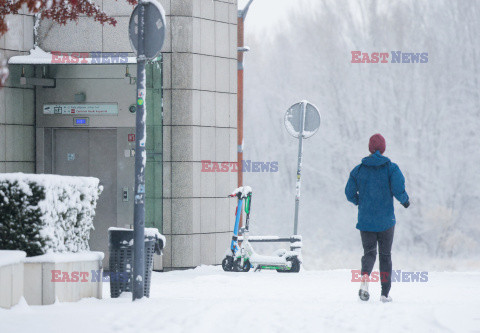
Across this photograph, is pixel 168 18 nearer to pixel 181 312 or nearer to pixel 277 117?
pixel 181 312

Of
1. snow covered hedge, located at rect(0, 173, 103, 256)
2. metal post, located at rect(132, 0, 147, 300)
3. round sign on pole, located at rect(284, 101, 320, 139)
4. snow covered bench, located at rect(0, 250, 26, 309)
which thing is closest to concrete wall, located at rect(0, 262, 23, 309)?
snow covered bench, located at rect(0, 250, 26, 309)

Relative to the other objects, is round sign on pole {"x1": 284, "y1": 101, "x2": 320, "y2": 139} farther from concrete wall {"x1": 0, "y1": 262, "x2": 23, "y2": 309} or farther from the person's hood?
concrete wall {"x1": 0, "y1": 262, "x2": 23, "y2": 309}

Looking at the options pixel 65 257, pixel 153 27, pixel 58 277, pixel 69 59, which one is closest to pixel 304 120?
pixel 69 59

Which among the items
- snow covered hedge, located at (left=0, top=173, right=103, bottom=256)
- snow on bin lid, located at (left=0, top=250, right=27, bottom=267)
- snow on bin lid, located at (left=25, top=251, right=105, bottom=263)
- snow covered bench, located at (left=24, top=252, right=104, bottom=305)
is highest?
snow covered hedge, located at (left=0, top=173, right=103, bottom=256)

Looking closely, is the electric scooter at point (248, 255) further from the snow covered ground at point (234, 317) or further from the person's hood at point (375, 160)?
the snow covered ground at point (234, 317)

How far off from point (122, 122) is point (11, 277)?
7.49m

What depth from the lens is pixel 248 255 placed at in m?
15.9

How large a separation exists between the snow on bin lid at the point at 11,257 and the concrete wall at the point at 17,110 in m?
6.61

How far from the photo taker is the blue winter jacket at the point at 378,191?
9.84 meters

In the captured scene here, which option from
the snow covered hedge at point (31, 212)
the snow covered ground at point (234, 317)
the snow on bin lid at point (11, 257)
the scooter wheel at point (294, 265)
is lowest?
the scooter wheel at point (294, 265)

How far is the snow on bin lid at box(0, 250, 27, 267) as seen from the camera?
835 cm

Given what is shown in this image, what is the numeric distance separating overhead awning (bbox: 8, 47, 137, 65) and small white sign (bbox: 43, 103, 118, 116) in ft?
2.81

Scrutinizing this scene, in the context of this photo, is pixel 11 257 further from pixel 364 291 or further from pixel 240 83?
pixel 240 83

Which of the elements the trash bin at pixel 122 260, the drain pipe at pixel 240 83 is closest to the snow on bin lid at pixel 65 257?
the trash bin at pixel 122 260
